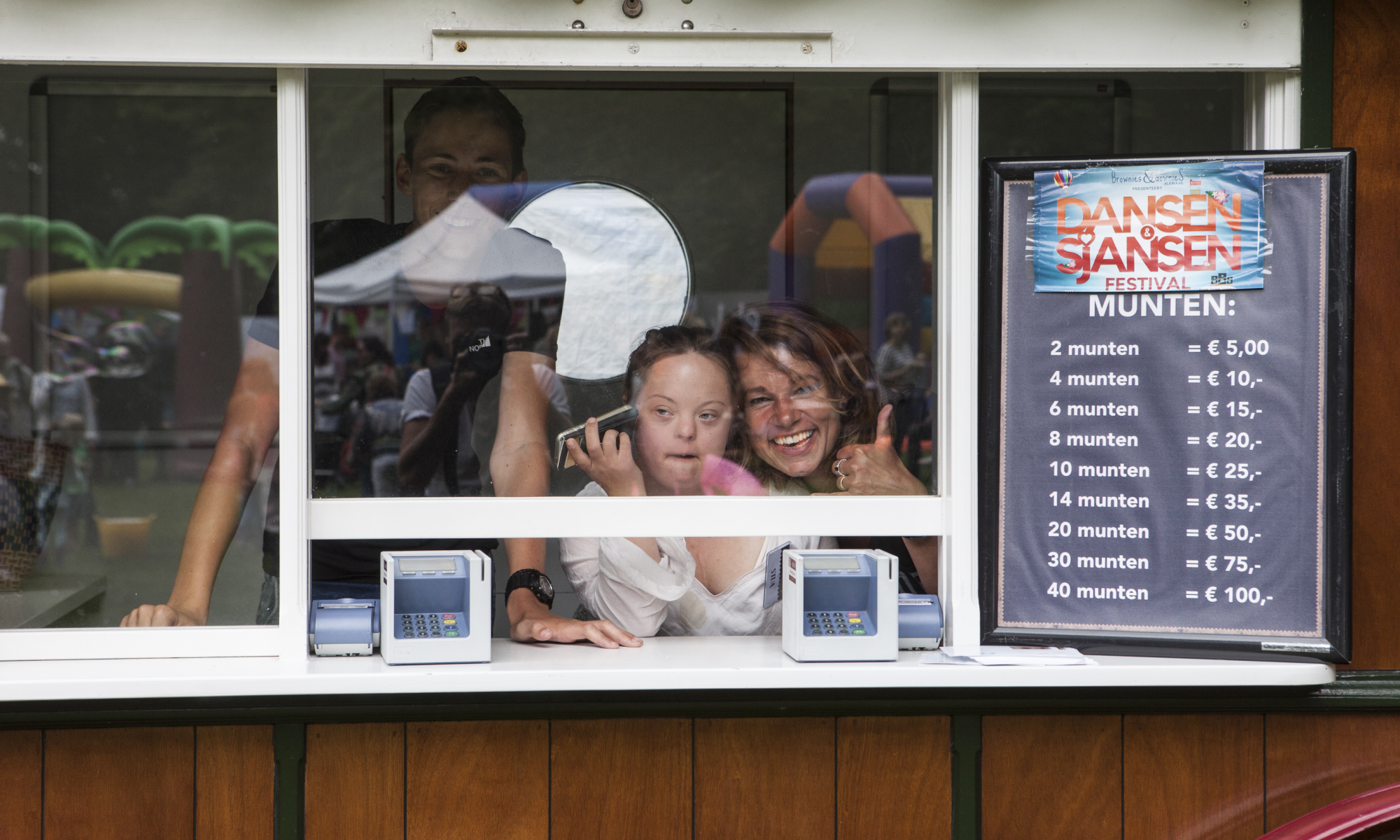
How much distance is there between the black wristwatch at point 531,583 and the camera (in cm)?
221

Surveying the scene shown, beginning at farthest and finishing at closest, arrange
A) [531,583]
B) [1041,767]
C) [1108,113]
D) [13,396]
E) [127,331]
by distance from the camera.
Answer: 1. [127,331]
2. [13,396]
3. [1108,113]
4. [531,583]
5. [1041,767]

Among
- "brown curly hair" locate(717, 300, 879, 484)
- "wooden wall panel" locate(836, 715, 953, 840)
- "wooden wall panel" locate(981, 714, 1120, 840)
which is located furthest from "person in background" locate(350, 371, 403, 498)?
"wooden wall panel" locate(981, 714, 1120, 840)

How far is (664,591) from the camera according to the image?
2.23m

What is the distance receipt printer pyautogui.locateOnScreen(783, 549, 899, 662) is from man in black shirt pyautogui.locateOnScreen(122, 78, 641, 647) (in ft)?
1.23

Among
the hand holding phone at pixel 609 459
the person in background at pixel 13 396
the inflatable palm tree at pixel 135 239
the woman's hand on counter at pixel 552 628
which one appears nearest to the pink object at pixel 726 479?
the hand holding phone at pixel 609 459

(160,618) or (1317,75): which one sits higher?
(1317,75)

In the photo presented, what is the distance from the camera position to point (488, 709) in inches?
78.2

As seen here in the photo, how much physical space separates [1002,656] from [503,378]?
1.27 meters

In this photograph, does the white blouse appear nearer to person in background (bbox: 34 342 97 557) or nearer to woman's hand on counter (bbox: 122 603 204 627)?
woman's hand on counter (bbox: 122 603 204 627)

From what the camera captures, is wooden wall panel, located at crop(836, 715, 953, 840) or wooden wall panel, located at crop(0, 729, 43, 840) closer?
wooden wall panel, located at crop(0, 729, 43, 840)

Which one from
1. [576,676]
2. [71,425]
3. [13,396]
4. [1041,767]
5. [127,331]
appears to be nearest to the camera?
[576,676]

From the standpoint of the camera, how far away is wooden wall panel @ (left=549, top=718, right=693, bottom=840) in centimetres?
203

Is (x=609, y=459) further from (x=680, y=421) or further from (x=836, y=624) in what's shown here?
(x=836, y=624)

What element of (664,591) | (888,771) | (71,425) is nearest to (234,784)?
(664,591)
